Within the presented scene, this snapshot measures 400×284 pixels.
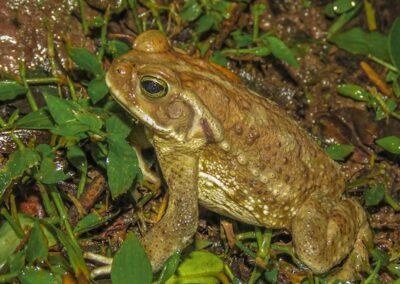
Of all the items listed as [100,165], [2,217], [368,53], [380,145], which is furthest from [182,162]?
[368,53]

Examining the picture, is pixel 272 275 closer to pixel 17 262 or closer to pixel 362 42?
pixel 17 262

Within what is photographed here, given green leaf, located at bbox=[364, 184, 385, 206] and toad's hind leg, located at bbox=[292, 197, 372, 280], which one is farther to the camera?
green leaf, located at bbox=[364, 184, 385, 206]

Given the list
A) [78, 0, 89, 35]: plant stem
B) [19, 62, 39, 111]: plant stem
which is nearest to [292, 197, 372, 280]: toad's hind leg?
[19, 62, 39, 111]: plant stem

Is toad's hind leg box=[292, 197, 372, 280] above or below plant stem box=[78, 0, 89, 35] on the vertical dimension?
below

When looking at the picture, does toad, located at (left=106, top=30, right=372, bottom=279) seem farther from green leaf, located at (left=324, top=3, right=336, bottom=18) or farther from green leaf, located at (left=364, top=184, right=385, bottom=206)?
green leaf, located at (left=324, top=3, right=336, bottom=18)

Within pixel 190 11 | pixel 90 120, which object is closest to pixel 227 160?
pixel 90 120

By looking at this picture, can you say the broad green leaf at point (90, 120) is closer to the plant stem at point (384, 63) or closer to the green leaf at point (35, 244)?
the green leaf at point (35, 244)

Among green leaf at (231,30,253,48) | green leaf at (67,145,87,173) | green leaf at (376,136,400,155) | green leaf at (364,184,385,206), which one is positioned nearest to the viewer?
green leaf at (67,145,87,173)

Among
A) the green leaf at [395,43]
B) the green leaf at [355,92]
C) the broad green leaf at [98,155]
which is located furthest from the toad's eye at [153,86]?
the green leaf at [395,43]
